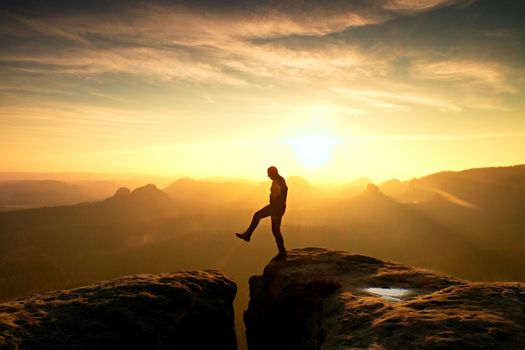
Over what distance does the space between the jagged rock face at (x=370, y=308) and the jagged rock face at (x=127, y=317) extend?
272cm

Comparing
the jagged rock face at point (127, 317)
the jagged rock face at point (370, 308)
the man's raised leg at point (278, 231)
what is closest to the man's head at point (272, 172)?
the man's raised leg at point (278, 231)

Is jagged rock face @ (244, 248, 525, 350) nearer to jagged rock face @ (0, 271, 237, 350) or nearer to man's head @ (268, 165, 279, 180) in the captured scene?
jagged rock face @ (0, 271, 237, 350)

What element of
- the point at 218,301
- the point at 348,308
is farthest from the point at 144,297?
the point at 348,308

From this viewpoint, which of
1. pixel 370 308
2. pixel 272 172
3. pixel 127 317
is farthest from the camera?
pixel 272 172

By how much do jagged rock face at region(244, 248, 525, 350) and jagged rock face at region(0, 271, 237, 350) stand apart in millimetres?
2716

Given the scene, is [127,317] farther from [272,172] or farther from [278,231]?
[272,172]

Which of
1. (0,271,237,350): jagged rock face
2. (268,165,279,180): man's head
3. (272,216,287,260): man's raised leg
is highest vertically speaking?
(268,165,279,180): man's head

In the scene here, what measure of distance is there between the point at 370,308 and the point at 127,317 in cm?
791

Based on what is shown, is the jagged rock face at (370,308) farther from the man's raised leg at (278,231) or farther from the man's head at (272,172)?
the man's head at (272,172)

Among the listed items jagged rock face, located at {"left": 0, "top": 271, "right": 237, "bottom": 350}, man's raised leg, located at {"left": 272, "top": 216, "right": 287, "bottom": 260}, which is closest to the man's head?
man's raised leg, located at {"left": 272, "top": 216, "right": 287, "bottom": 260}

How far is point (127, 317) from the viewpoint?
1214cm

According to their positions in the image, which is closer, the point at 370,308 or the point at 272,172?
the point at 370,308

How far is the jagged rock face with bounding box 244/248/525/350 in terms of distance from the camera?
26.3ft

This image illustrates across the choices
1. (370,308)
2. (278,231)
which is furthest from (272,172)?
(370,308)
